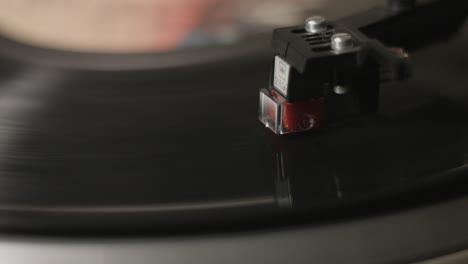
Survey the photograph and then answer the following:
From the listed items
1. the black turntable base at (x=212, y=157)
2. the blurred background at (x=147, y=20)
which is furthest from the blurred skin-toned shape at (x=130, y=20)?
the black turntable base at (x=212, y=157)

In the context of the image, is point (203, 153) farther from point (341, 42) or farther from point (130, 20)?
point (130, 20)

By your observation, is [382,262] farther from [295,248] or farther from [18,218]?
[18,218]

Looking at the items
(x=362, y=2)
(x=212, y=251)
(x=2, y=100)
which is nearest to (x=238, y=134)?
(x=212, y=251)

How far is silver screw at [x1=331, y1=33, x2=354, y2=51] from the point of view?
60 cm

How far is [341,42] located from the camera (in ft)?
1.97

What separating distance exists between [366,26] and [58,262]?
0.42m

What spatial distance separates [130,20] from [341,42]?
0.54 m

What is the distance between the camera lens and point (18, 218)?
0.55 meters

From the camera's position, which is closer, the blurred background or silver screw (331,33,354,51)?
silver screw (331,33,354,51)

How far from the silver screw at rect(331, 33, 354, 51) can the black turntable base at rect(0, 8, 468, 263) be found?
0.28ft

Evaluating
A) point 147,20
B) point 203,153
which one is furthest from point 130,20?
point 203,153

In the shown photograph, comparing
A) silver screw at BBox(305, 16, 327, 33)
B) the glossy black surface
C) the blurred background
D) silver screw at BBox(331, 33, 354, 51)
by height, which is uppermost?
silver screw at BBox(305, 16, 327, 33)

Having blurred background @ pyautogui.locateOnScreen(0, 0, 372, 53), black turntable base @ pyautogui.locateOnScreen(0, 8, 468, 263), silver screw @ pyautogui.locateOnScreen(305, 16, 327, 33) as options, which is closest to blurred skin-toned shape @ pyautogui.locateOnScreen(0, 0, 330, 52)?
blurred background @ pyautogui.locateOnScreen(0, 0, 372, 53)

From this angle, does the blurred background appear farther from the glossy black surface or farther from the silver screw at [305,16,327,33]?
the silver screw at [305,16,327,33]
